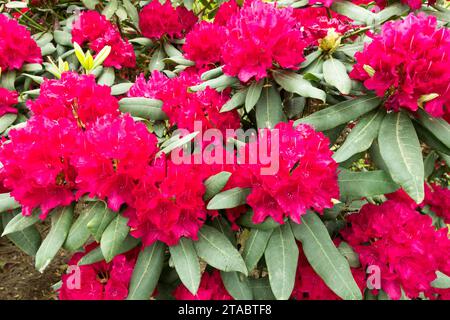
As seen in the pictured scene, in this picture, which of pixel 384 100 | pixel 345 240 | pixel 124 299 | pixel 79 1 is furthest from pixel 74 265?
pixel 79 1

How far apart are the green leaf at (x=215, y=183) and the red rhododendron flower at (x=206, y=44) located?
676 millimetres

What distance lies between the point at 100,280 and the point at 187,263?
313mm

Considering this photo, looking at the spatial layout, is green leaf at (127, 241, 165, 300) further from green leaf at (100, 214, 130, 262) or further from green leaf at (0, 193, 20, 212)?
green leaf at (0, 193, 20, 212)

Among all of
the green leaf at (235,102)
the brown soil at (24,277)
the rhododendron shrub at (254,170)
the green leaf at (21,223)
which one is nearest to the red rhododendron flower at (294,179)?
the rhododendron shrub at (254,170)

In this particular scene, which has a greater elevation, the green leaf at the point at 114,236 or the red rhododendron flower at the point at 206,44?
the red rhododendron flower at the point at 206,44

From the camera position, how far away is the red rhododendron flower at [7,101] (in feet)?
5.80

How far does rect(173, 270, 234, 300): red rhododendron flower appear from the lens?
49.9 inches

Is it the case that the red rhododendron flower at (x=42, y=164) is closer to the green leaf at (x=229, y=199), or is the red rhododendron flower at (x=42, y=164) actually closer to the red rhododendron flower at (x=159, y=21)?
the green leaf at (x=229, y=199)

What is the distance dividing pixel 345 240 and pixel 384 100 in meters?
A: 0.43

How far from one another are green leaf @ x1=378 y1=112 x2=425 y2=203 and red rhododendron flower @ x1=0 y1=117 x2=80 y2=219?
0.79 meters

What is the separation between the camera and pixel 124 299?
1240 mm

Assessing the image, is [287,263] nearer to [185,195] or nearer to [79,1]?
[185,195]

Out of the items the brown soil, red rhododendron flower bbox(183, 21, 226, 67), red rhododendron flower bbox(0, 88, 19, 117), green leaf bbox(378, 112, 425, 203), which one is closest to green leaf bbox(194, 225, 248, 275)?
green leaf bbox(378, 112, 425, 203)
